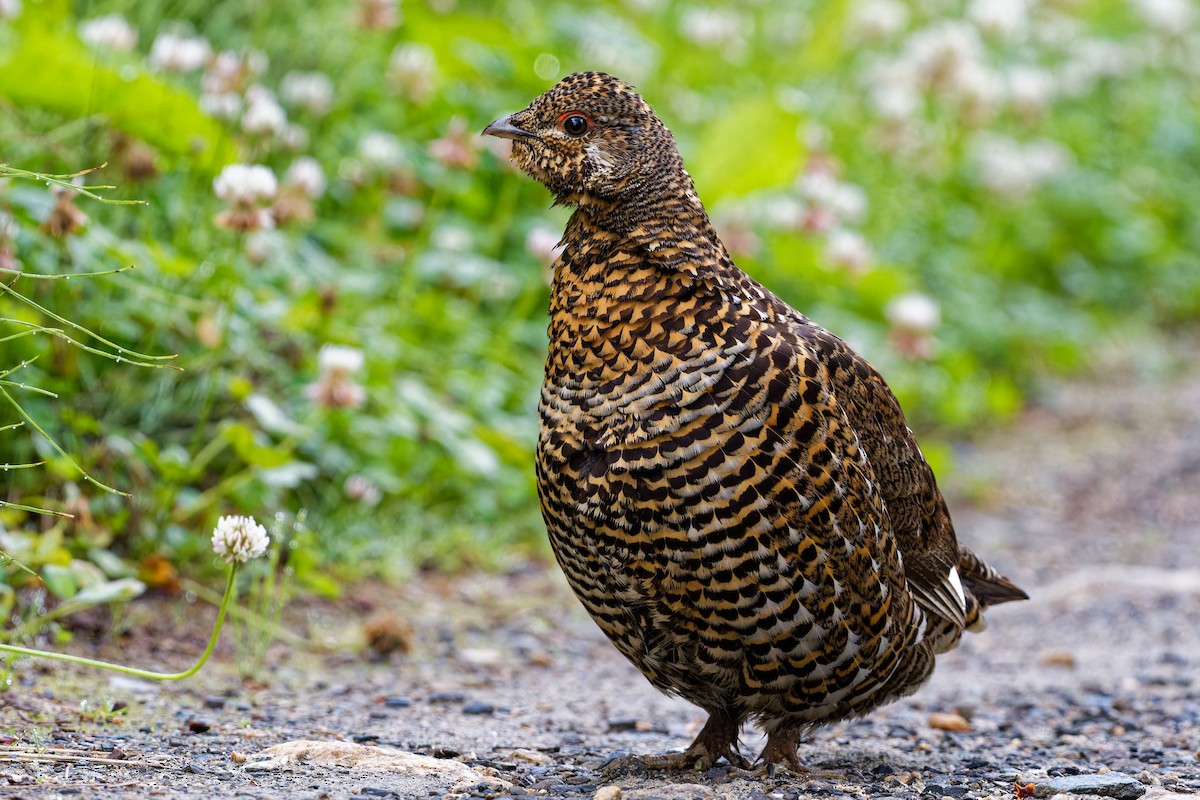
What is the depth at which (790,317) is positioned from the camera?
10.7 feet

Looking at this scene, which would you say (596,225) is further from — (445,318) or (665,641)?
(445,318)

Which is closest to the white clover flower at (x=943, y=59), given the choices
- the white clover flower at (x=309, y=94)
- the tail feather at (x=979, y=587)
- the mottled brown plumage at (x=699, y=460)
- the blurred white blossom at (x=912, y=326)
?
the blurred white blossom at (x=912, y=326)

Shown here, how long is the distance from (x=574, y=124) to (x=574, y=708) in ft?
5.81

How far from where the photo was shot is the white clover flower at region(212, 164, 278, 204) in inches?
158

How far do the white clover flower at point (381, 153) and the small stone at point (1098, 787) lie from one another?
342 cm

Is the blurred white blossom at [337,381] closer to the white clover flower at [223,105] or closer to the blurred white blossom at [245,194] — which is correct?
the blurred white blossom at [245,194]

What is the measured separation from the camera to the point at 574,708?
418cm

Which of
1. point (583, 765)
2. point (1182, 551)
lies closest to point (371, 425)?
point (583, 765)

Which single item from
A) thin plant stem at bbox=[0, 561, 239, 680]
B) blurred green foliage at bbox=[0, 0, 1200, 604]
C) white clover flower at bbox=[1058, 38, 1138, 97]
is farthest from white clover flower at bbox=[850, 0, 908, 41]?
thin plant stem at bbox=[0, 561, 239, 680]

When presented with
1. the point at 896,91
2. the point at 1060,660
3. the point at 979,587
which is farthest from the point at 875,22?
the point at 979,587

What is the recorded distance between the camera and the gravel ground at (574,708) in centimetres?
305

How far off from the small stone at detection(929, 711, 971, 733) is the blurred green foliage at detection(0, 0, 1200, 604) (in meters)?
1.78

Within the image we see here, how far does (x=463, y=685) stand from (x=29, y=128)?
2251 millimetres

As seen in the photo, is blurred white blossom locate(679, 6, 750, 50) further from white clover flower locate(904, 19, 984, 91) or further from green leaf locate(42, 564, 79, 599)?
green leaf locate(42, 564, 79, 599)
